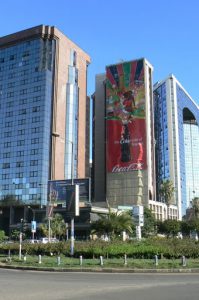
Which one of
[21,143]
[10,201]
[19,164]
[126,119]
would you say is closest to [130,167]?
[126,119]

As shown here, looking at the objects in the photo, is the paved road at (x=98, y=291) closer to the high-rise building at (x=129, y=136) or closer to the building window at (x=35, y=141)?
the building window at (x=35, y=141)

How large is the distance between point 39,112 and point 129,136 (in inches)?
1269

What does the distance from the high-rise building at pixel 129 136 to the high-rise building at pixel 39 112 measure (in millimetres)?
10398

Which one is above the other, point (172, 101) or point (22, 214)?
point (172, 101)

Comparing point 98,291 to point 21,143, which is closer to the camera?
point 98,291

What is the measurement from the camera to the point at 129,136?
141500 millimetres

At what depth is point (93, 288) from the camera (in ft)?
50.8

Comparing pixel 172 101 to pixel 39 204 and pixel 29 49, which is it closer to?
pixel 29 49

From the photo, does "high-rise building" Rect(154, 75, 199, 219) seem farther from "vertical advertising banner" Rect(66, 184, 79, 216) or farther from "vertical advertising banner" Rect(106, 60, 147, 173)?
"vertical advertising banner" Rect(66, 184, 79, 216)

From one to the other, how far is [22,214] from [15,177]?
1051 cm

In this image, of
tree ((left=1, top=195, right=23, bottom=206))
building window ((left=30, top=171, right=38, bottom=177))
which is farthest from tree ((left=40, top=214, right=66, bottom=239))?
tree ((left=1, top=195, right=23, bottom=206))

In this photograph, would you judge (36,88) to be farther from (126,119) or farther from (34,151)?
(126,119)

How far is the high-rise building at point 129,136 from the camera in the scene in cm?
13800

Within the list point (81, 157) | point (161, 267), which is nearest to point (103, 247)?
point (161, 267)
